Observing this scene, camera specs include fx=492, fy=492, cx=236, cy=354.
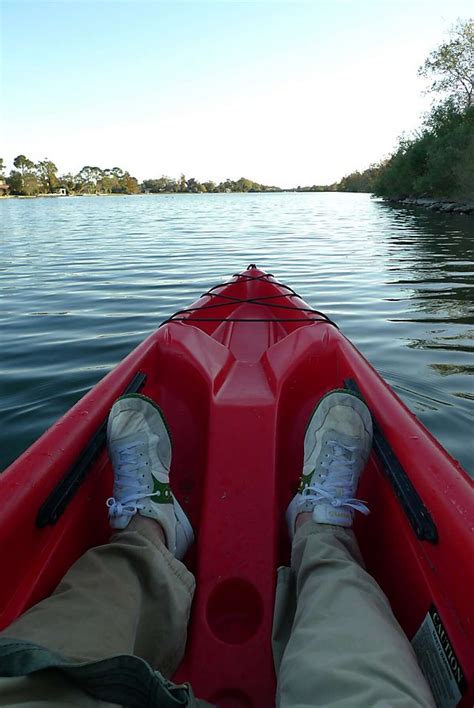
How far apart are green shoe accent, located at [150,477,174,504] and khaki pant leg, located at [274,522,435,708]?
0.47 m

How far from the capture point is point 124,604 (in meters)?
1.21

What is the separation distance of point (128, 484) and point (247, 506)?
0.41m

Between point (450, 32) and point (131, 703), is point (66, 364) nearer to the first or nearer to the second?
point (131, 703)

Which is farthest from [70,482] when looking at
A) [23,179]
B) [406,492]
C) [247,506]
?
[23,179]

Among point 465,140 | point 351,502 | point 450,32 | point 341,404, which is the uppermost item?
point 450,32

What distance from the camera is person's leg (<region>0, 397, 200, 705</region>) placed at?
894mm

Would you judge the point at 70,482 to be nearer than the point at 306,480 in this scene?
Yes

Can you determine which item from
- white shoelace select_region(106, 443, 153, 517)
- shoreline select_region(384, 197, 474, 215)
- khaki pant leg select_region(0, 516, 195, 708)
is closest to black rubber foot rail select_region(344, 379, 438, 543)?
khaki pant leg select_region(0, 516, 195, 708)

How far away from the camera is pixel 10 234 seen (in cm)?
1595

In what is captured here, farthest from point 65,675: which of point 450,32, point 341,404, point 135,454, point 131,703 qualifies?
point 450,32

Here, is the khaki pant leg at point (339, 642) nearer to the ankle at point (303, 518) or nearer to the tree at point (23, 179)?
the ankle at point (303, 518)

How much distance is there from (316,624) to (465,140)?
1066 inches

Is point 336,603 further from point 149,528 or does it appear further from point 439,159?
point 439,159

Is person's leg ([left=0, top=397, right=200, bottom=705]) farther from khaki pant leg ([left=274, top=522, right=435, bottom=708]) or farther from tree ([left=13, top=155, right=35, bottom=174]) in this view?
tree ([left=13, top=155, right=35, bottom=174])
